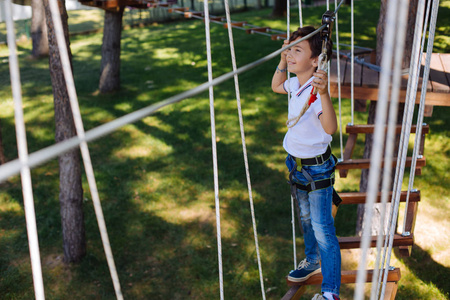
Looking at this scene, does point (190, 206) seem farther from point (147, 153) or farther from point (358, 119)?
point (358, 119)

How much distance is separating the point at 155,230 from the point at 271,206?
1.26 meters

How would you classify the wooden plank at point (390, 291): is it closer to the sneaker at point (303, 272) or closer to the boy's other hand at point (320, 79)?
the sneaker at point (303, 272)

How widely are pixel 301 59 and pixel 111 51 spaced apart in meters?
6.07

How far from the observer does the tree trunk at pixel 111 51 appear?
281 inches

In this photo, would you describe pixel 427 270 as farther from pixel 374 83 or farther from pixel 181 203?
pixel 181 203

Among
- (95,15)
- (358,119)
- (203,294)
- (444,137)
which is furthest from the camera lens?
(95,15)

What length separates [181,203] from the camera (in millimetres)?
5016

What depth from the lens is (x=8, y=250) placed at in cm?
438

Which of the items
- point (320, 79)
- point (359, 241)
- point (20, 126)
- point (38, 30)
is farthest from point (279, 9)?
point (20, 126)

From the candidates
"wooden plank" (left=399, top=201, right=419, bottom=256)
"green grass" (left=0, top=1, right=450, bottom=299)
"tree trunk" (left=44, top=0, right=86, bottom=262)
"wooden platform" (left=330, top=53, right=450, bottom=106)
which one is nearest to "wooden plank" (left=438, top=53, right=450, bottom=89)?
"wooden platform" (left=330, top=53, right=450, bottom=106)

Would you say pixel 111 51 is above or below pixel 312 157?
below

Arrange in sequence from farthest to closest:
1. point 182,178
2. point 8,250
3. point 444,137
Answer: point 444,137, point 182,178, point 8,250

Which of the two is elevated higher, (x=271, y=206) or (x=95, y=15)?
(x=95, y=15)

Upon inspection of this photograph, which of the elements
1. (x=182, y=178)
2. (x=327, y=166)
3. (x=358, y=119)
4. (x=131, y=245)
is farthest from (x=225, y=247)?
(x=358, y=119)
